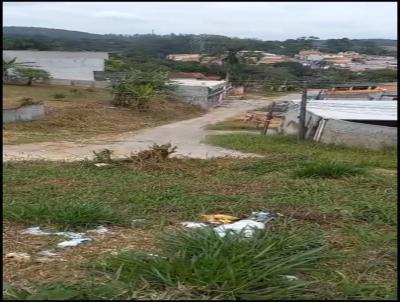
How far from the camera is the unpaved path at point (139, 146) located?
12.4m

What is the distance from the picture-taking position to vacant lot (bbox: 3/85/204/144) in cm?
1684

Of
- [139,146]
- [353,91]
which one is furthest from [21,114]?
[353,91]

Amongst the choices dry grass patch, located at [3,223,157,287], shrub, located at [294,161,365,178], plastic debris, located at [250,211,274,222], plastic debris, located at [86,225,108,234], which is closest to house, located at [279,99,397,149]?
shrub, located at [294,161,365,178]

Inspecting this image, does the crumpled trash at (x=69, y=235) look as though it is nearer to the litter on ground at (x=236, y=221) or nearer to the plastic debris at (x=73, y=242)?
the plastic debris at (x=73, y=242)

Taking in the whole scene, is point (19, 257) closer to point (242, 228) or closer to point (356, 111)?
point (242, 228)

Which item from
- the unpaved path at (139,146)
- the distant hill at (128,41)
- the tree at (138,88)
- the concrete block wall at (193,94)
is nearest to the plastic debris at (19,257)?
the distant hill at (128,41)

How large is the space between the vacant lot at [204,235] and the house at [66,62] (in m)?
30.5

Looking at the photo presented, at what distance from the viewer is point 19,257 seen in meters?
3.12

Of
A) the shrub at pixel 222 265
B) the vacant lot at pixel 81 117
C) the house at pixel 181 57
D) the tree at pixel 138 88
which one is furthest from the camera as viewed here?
the tree at pixel 138 88

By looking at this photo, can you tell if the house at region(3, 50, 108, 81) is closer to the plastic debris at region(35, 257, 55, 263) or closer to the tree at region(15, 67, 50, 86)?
the tree at region(15, 67, 50, 86)

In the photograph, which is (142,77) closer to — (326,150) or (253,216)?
(326,150)

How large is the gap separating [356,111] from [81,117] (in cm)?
857

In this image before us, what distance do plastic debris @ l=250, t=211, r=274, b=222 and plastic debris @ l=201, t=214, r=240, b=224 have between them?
13 centimetres

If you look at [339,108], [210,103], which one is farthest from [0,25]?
[210,103]
